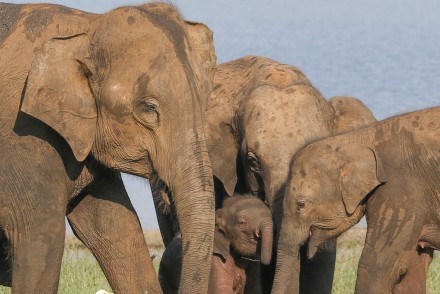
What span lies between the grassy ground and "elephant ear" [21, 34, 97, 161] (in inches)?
111

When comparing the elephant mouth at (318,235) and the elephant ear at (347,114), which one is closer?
the elephant mouth at (318,235)

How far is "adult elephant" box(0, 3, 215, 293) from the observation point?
23.2 ft

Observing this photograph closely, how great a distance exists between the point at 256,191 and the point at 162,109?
90.5 inches

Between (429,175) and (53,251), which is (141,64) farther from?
(429,175)

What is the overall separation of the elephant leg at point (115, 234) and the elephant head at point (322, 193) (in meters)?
1.10

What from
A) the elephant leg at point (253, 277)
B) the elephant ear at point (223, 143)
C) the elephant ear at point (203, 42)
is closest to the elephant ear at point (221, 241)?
the elephant ear at point (223, 143)

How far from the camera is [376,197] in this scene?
8.91 meters

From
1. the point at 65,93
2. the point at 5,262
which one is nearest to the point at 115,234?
the point at 5,262

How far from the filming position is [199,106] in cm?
717

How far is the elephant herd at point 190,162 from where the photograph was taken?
713 cm

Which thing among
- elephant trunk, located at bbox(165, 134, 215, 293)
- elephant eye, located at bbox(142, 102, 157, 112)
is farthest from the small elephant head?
elephant eye, located at bbox(142, 102, 157, 112)

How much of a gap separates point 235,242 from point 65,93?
2305 millimetres

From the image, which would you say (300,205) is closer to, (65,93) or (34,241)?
(34,241)

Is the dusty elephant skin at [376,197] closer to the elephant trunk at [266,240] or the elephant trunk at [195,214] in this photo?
the elephant trunk at [266,240]
